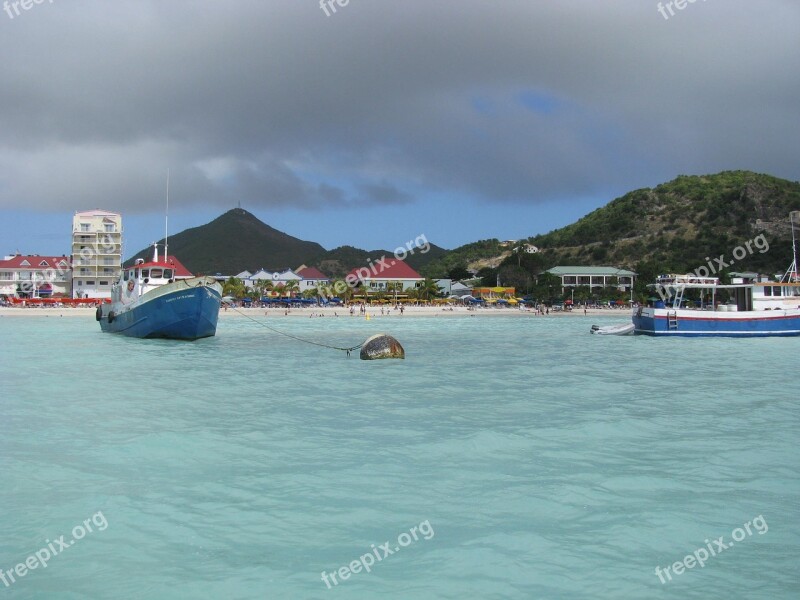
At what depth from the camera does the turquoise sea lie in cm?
641

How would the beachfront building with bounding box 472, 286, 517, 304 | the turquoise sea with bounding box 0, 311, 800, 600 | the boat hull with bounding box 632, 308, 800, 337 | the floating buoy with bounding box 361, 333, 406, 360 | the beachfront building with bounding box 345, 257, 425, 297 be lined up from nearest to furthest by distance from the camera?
the turquoise sea with bounding box 0, 311, 800, 600 → the floating buoy with bounding box 361, 333, 406, 360 → the boat hull with bounding box 632, 308, 800, 337 → the beachfront building with bounding box 472, 286, 517, 304 → the beachfront building with bounding box 345, 257, 425, 297

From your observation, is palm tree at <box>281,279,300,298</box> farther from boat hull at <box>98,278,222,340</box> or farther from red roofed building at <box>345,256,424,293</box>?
boat hull at <box>98,278,222,340</box>

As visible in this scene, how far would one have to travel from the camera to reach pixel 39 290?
102m

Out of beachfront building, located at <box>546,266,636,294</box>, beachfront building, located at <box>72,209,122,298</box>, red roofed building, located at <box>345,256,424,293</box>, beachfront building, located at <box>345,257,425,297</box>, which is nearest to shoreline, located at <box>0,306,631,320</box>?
beachfront building, located at <box>345,257,425,297</box>

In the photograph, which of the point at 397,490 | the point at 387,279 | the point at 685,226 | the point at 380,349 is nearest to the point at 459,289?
the point at 387,279

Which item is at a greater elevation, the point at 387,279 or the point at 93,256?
the point at 93,256

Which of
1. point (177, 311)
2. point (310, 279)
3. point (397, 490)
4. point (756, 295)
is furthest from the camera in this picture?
point (310, 279)

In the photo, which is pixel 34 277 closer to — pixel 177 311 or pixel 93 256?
pixel 93 256

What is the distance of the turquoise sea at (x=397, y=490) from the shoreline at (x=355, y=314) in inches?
2209

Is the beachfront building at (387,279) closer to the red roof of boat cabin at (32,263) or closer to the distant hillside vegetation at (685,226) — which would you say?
the distant hillside vegetation at (685,226)

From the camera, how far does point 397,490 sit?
352 inches

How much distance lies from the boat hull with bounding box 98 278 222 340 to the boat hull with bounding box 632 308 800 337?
83.1ft

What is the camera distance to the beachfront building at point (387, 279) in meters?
107

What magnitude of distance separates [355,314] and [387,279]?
31.8 m
